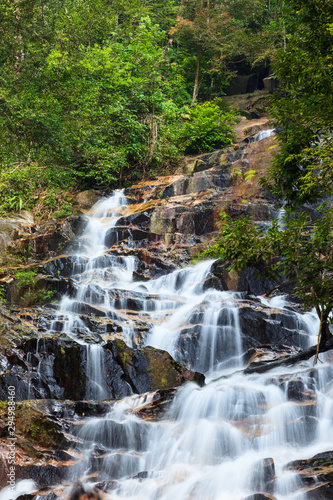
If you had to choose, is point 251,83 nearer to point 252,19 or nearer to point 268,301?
point 252,19

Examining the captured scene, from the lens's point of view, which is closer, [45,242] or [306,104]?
[306,104]

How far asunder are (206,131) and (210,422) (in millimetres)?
16706

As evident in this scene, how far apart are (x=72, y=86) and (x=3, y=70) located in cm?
272

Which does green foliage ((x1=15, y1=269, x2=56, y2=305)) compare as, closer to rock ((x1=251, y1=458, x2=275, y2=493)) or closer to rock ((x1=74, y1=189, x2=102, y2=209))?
rock ((x1=251, y1=458, x2=275, y2=493))

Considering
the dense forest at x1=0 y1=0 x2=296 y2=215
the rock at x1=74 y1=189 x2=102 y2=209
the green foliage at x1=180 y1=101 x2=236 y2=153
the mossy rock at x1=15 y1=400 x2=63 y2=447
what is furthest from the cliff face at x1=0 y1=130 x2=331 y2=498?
the green foliage at x1=180 y1=101 x2=236 y2=153

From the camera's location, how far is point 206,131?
66.0 feet

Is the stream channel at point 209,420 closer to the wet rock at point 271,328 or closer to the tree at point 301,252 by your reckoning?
the wet rock at point 271,328

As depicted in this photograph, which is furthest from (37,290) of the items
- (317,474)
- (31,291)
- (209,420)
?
(317,474)

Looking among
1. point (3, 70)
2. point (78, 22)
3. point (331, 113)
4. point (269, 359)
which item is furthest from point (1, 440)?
point (78, 22)

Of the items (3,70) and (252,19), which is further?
(252,19)

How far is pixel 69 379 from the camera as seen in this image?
7.04 m

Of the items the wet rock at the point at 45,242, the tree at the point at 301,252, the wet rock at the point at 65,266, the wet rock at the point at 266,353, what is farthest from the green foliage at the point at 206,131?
the tree at the point at 301,252

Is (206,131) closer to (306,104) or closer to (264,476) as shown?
(306,104)

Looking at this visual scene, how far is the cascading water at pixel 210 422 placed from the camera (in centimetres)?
488
